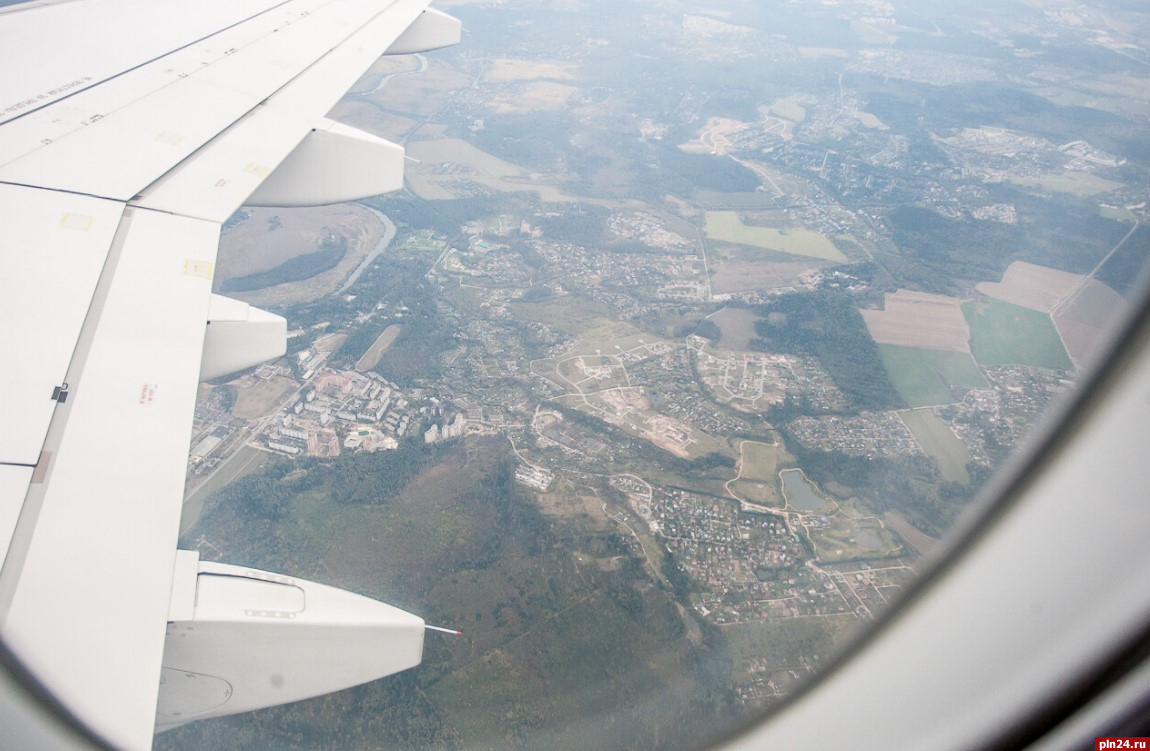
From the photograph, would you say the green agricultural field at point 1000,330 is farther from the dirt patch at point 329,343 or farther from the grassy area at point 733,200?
the grassy area at point 733,200

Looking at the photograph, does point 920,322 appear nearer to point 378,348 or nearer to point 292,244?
point 378,348

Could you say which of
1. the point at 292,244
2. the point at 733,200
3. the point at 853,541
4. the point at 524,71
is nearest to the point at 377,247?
the point at 292,244

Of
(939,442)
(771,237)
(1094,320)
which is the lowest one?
(771,237)

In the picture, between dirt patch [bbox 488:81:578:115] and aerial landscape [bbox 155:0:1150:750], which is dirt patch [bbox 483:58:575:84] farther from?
aerial landscape [bbox 155:0:1150:750]

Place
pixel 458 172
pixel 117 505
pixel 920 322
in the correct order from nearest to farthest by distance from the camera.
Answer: pixel 117 505, pixel 920 322, pixel 458 172

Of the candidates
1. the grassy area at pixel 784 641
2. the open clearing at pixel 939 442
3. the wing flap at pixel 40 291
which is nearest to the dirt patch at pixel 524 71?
the open clearing at pixel 939 442

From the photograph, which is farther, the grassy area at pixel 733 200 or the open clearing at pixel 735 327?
the grassy area at pixel 733 200
